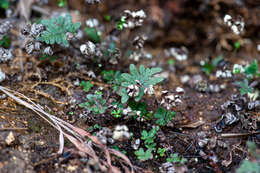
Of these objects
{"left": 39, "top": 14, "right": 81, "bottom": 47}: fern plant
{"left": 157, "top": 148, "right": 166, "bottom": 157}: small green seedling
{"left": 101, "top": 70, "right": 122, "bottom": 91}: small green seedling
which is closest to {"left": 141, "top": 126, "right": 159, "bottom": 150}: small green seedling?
{"left": 157, "top": 148, "right": 166, "bottom": 157}: small green seedling

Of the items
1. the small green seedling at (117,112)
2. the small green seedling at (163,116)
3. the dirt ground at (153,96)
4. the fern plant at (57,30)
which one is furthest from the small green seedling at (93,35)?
the small green seedling at (163,116)

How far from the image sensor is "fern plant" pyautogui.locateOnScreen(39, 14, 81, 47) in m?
3.01

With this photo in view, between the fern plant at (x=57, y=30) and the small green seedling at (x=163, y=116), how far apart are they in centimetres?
130

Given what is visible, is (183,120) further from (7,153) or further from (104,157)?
(7,153)

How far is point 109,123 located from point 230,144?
1352mm

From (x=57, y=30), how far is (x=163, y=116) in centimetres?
157

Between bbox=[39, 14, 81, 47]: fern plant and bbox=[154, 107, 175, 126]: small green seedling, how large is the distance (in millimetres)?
1305

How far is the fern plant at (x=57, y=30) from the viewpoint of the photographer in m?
3.01

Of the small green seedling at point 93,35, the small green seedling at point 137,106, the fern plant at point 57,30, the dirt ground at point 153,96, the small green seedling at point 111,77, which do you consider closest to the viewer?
the dirt ground at point 153,96

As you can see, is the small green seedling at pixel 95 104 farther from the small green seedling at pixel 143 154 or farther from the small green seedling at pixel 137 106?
the small green seedling at pixel 143 154

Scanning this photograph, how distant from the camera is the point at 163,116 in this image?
9.36ft

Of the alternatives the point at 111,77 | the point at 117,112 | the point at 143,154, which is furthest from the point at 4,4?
the point at 143,154

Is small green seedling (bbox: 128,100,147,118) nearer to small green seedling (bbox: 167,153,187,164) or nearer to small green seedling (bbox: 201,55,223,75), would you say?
small green seedling (bbox: 167,153,187,164)

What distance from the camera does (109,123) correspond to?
9.56 feet
